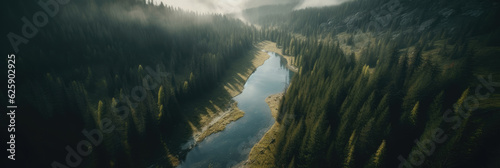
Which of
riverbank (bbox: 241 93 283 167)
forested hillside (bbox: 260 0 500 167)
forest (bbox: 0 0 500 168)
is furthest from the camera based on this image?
riverbank (bbox: 241 93 283 167)

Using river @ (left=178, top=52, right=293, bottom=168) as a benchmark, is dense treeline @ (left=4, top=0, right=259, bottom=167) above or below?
above

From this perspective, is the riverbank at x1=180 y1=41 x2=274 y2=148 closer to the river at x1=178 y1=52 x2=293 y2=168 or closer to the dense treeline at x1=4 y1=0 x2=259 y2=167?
the river at x1=178 y1=52 x2=293 y2=168

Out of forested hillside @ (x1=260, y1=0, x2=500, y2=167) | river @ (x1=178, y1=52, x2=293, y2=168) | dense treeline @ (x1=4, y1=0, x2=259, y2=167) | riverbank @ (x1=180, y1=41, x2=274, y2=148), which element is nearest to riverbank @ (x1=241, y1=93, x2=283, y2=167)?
river @ (x1=178, y1=52, x2=293, y2=168)

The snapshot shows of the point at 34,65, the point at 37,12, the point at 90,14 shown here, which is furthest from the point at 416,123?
the point at 37,12

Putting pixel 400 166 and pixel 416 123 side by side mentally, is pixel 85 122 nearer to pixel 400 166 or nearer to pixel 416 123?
pixel 400 166

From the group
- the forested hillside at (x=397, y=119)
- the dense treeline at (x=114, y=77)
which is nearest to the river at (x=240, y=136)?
the dense treeline at (x=114, y=77)

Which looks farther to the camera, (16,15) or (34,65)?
(16,15)
